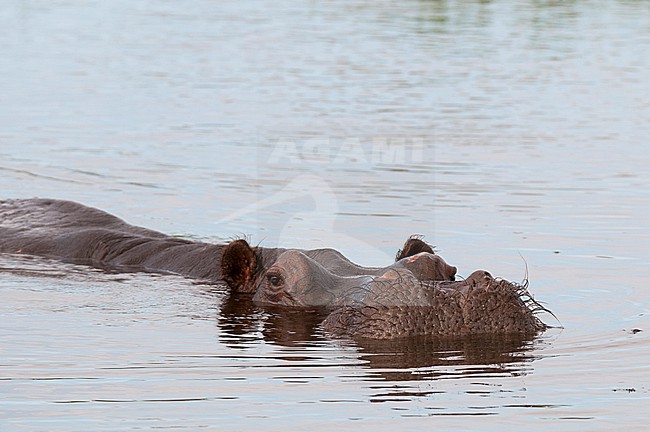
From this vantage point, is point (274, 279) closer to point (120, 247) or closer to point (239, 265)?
point (239, 265)

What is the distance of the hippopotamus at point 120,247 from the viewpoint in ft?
31.2

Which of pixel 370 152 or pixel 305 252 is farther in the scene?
pixel 370 152

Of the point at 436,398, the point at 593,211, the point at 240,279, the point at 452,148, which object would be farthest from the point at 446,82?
the point at 436,398

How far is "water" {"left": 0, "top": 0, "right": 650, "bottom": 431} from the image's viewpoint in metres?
7.02

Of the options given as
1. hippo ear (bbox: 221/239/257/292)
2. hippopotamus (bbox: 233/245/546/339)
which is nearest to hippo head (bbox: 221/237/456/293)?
hippo ear (bbox: 221/239/257/292)

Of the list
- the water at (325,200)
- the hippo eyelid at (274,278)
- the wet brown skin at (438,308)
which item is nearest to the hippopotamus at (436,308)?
the wet brown skin at (438,308)

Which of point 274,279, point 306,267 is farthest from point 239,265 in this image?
point 306,267

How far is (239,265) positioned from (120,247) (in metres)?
1.56

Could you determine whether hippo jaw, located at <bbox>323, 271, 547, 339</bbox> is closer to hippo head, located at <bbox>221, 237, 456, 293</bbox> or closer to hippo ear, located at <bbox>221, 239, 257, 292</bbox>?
hippo head, located at <bbox>221, 237, 456, 293</bbox>

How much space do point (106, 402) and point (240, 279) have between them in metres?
2.97

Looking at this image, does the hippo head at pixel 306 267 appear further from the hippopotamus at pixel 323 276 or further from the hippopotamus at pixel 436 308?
the hippopotamus at pixel 436 308

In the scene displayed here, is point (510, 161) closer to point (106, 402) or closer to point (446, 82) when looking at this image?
point (446, 82)

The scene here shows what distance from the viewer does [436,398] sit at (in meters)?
6.91

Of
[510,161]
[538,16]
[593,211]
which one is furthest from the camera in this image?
[538,16]
